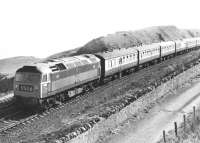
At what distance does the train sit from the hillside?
40177 millimetres

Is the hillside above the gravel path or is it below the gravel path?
above

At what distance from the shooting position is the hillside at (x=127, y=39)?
83.8 m

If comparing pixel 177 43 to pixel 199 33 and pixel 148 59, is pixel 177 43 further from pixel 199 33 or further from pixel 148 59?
pixel 199 33

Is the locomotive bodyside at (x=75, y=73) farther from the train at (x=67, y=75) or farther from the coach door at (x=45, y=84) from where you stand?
the coach door at (x=45, y=84)

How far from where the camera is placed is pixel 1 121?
2239 cm

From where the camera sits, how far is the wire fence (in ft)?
61.9

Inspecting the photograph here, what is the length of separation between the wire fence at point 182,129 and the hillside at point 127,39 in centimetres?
5827

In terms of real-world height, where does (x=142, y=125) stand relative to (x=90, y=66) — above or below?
below

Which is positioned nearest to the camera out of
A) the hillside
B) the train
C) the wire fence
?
the wire fence

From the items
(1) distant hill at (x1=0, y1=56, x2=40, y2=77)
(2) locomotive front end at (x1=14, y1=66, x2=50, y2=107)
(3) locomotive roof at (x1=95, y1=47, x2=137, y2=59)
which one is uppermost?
(3) locomotive roof at (x1=95, y1=47, x2=137, y2=59)

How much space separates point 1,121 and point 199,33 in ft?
430

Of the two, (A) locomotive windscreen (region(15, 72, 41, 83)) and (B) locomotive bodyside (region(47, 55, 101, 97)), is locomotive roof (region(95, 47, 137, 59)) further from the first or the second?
(A) locomotive windscreen (region(15, 72, 41, 83))

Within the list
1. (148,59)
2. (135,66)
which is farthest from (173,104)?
(148,59)

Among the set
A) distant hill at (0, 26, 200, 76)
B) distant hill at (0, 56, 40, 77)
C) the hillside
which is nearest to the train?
distant hill at (0, 26, 200, 76)
